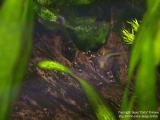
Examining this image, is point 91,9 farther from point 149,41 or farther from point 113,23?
point 149,41

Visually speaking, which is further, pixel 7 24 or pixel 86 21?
pixel 86 21

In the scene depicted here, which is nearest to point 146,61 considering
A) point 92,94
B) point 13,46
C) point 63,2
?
point 92,94

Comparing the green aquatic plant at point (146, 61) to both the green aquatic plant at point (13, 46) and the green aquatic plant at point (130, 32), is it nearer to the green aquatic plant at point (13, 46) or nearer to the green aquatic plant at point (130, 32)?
the green aquatic plant at point (130, 32)

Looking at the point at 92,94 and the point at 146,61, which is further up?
the point at 146,61

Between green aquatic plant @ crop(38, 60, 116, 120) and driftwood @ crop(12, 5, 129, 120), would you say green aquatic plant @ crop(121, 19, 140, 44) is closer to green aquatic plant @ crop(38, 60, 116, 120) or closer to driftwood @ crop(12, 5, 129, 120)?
driftwood @ crop(12, 5, 129, 120)

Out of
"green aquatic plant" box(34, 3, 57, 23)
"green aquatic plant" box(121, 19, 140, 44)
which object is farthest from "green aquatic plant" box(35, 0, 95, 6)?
"green aquatic plant" box(121, 19, 140, 44)

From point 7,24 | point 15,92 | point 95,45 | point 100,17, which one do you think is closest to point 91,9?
point 100,17

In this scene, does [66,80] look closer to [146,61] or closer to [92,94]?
[92,94]
